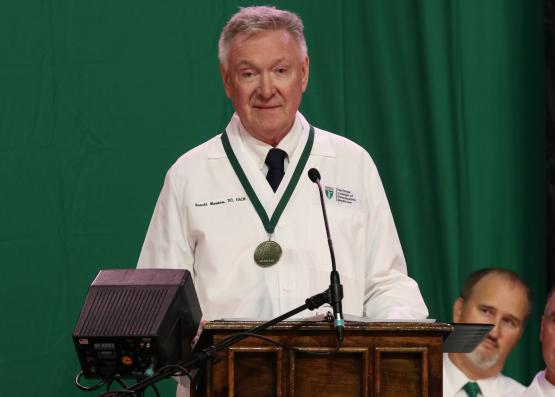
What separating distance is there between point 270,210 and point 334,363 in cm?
99

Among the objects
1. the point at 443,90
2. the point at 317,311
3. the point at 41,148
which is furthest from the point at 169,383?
the point at 443,90

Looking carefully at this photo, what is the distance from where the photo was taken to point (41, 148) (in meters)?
4.52

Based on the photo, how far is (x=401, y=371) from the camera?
95.3 inches

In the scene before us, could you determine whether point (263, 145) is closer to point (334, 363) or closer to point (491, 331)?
point (334, 363)

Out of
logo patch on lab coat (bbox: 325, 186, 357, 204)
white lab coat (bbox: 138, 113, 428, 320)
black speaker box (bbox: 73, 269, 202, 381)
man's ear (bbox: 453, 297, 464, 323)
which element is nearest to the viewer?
black speaker box (bbox: 73, 269, 202, 381)

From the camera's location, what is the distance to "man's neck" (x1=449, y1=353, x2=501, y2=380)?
13.3 feet

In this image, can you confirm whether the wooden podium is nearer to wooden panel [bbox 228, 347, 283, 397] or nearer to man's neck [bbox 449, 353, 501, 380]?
wooden panel [bbox 228, 347, 283, 397]

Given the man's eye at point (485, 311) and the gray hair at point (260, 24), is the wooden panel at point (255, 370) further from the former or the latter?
the man's eye at point (485, 311)

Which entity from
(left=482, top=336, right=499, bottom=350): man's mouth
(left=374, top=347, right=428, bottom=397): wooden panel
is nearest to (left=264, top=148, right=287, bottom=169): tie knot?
(left=374, top=347, right=428, bottom=397): wooden panel

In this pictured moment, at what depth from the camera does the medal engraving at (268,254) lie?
328cm

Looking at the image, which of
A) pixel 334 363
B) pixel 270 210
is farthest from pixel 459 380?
pixel 334 363

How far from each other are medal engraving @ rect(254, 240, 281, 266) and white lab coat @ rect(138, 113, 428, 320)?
0.02 m

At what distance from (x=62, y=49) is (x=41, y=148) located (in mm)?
440

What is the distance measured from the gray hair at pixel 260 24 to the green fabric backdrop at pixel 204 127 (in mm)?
1192
